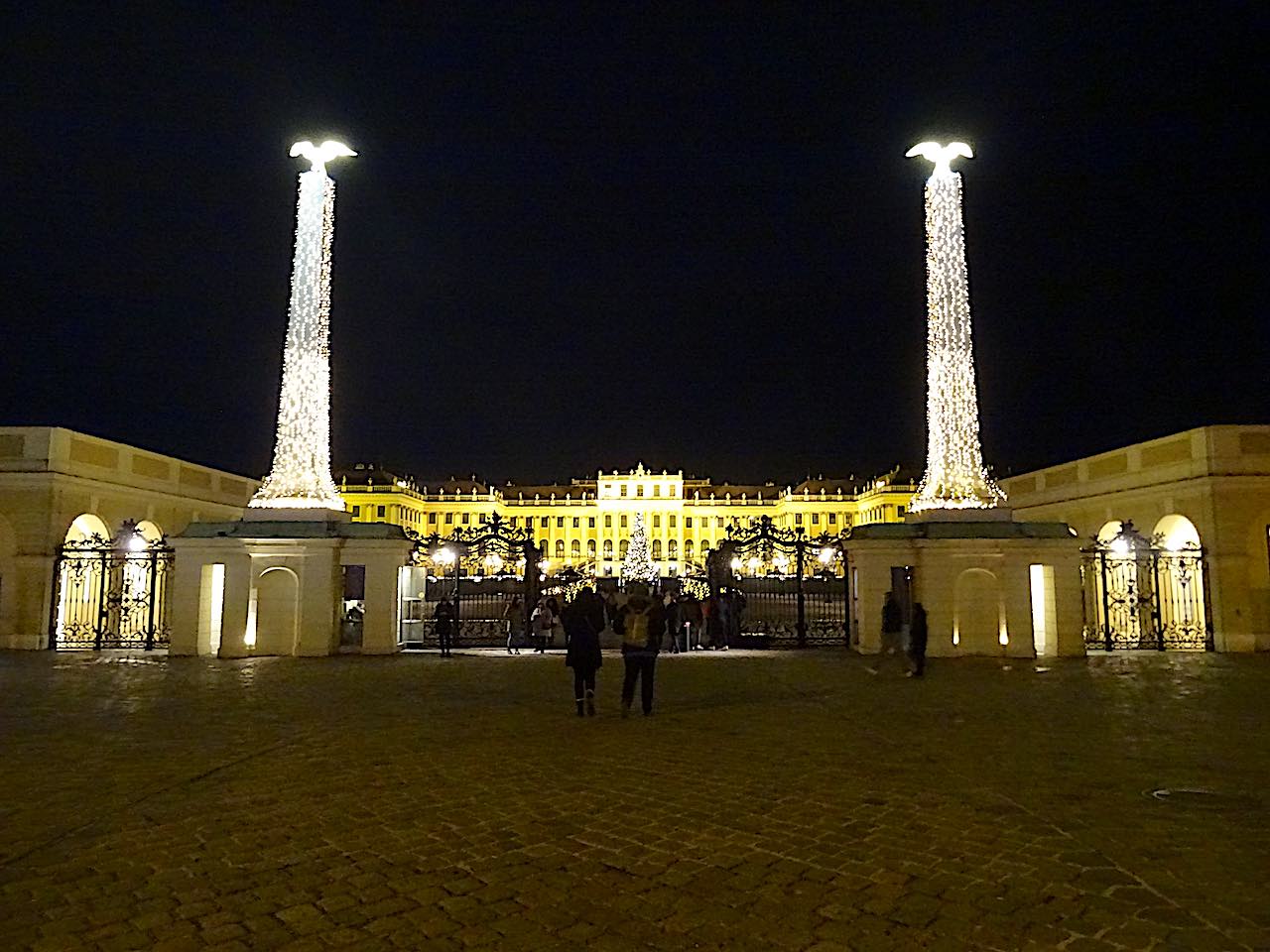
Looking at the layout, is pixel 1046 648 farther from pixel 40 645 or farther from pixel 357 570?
pixel 40 645

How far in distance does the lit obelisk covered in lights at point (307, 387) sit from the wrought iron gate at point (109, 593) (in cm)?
323

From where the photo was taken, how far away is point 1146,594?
26156mm

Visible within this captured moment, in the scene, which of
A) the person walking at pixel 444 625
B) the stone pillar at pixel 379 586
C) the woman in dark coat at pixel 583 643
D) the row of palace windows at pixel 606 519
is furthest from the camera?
the row of palace windows at pixel 606 519

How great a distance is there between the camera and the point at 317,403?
20203 mm

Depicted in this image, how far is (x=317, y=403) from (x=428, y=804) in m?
15.0

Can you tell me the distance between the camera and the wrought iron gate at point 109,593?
2175 centimetres

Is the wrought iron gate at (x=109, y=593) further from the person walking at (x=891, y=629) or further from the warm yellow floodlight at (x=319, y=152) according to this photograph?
the person walking at (x=891, y=629)

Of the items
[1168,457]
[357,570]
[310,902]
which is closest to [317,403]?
[357,570]

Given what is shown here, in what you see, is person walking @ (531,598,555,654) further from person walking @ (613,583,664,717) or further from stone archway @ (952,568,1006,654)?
person walking @ (613,583,664,717)

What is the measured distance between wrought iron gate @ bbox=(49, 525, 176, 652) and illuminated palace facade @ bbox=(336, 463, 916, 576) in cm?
8646

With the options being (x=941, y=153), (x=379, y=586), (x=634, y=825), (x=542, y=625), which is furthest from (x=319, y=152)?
(x=634, y=825)

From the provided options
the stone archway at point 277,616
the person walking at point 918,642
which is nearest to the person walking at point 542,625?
the stone archway at point 277,616

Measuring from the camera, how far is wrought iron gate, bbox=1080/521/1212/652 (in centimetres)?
2145

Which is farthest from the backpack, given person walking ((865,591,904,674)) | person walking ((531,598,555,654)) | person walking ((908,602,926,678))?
person walking ((531,598,555,654))
